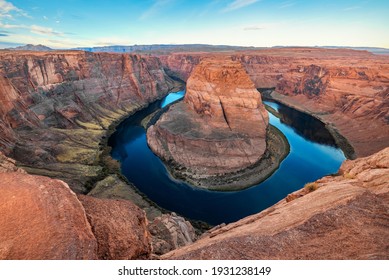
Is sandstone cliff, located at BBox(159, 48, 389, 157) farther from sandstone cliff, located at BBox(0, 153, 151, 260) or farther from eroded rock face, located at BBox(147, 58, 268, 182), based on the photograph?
sandstone cliff, located at BBox(0, 153, 151, 260)

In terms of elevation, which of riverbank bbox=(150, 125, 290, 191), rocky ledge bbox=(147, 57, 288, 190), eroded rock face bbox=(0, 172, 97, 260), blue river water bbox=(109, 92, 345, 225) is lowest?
blue river water bbox=(109, 92, 345, 225)

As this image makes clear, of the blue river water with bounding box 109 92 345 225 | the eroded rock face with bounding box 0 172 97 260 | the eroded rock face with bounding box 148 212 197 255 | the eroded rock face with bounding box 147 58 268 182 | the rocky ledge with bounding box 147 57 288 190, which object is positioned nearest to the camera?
the eroded rock face with bounding box 0 172 97 260

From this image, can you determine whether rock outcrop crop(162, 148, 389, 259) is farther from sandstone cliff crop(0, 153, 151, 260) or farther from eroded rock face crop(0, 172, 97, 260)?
eroded rock face crop(0, 172, 97, 260)

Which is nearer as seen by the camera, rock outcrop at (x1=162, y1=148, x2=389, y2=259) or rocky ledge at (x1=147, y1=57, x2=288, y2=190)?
rock outcrop at (x1=162, y1=148, x2=389, y2=259)

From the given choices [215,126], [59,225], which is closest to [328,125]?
[215,126]

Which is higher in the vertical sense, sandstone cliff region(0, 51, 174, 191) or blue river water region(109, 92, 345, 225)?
sandstone cliff region(0, 51, 174, 191)

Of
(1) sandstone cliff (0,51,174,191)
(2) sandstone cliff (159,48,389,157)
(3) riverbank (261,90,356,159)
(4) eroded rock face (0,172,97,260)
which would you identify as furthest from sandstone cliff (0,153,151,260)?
(2) sandstone cliff (159,48,389,157)

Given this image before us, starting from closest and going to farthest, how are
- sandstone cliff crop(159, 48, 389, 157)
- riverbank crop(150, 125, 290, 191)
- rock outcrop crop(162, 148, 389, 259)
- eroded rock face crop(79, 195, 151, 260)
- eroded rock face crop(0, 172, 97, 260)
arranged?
eroded rock face crop(0, 172, 97, 260), rock outcrop crop(162, 148, 389, 259), eroded rock face crop(79, 195, 151, 260), riverbank crop(150, 125, 290, 191), sandstone cliff crop(159, 48, 389, 157)
